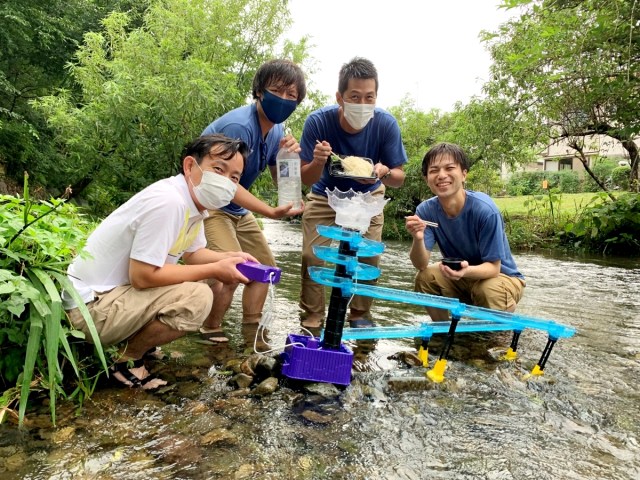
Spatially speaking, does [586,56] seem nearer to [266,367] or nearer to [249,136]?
[249,136]

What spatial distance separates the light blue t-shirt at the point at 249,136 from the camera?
11.6ft

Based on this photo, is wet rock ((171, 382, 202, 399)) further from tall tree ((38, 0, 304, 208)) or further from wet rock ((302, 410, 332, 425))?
tall tree ((38, 0, 304, 208))

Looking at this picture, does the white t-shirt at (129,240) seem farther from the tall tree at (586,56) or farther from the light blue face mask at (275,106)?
the tall tree at (586,56)

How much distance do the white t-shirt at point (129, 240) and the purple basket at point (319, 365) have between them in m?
0.89

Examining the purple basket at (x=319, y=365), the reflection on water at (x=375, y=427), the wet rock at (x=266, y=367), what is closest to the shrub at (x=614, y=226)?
the reflection on water at (x=375, y=427)

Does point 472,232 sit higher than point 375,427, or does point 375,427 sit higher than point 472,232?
point 472,232

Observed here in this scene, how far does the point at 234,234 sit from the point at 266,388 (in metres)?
1.51

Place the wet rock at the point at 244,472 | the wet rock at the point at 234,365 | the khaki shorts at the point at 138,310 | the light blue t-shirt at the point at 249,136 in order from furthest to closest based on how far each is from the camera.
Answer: the light blue t-shirt at the point at 249,136
the wet rock at the point at 234,365
the khaki shorts at the point at 138,310
the wet rock at the point at 244,472

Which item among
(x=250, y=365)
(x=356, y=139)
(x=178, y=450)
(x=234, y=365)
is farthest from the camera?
(x=356, y=139)

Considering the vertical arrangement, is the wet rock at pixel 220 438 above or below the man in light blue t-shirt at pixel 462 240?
below

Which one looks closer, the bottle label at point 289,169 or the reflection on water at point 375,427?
the reflection on water at point 375,427

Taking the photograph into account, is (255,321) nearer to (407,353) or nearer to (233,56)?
(407,353)

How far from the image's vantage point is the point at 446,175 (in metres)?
3.59

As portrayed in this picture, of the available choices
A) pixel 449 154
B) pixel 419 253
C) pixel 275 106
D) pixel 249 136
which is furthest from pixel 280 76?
pixel 419 253
